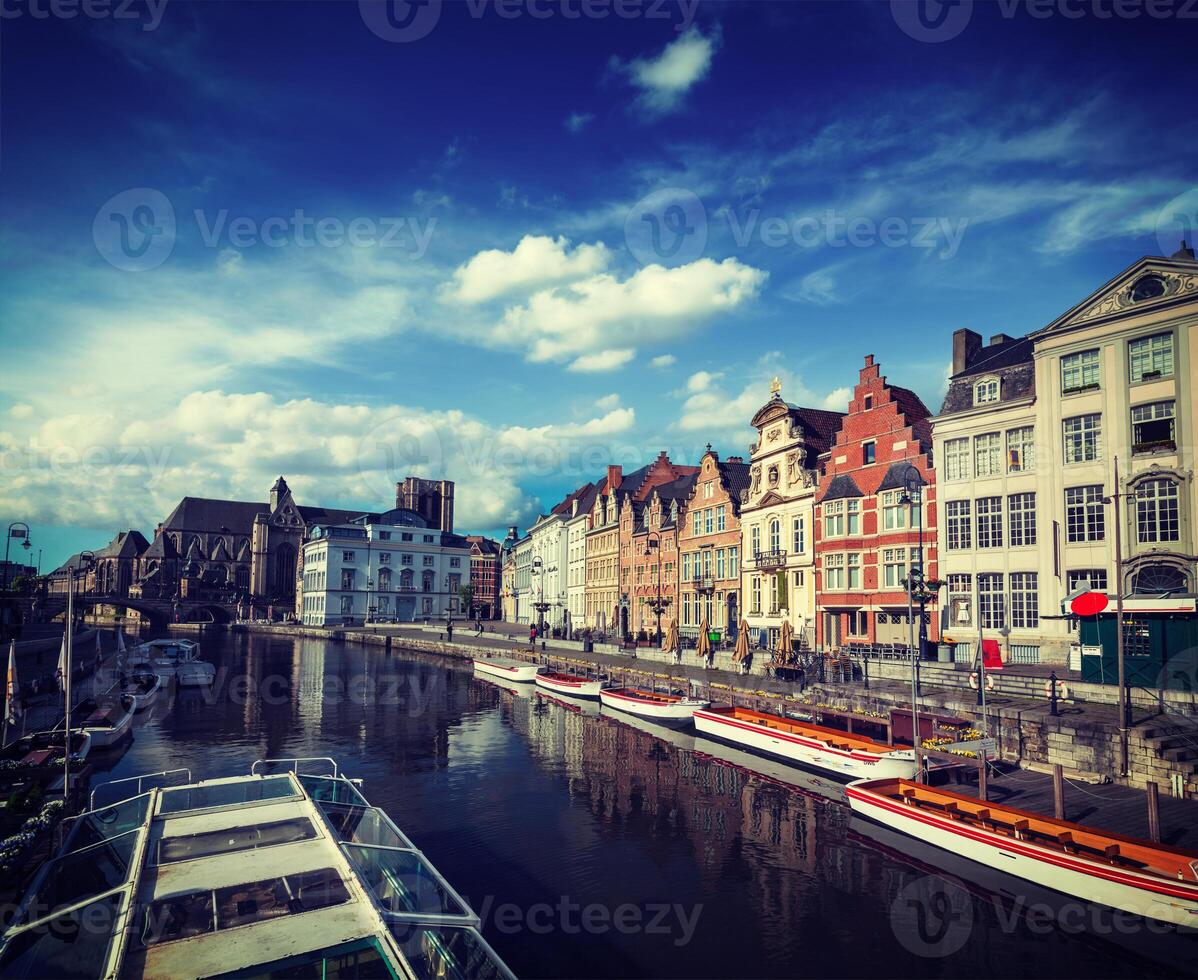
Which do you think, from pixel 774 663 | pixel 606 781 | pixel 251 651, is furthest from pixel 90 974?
pixel 251 651

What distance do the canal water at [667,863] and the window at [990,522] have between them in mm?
16092

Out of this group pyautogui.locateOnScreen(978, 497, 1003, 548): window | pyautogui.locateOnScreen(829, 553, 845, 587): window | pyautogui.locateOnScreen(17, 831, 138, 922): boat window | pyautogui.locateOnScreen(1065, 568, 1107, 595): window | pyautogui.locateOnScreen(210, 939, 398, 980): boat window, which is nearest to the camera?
pyautogui.locateOnScreen(210, 939, 398, 980): boat window

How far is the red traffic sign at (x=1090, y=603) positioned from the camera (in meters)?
27.1

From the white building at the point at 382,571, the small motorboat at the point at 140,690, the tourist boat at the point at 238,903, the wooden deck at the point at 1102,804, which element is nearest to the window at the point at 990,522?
the wooden deck at the point at 1102,804

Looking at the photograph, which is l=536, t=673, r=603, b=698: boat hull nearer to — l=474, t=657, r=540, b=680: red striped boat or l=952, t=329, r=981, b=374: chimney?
l=474, t=657, r=540, b=680: red striped boat

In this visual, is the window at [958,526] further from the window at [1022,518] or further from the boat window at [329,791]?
the boat window at [329,791]

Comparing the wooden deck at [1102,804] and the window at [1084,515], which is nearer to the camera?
the wooden deck at [1102,804]

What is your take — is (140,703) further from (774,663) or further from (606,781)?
(774,663)

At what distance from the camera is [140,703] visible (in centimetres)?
4388

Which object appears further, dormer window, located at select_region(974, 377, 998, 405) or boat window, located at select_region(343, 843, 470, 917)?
dormer window, located at select_region(974, 377, 998, 405)

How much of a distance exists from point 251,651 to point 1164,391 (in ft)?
293

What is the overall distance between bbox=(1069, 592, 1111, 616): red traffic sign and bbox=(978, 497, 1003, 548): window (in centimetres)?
863

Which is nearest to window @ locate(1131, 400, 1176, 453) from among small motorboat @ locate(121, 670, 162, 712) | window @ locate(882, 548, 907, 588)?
window @ locate(882, 548, 907, 588)

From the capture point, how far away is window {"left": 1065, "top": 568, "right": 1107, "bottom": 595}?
3222 centimetres
